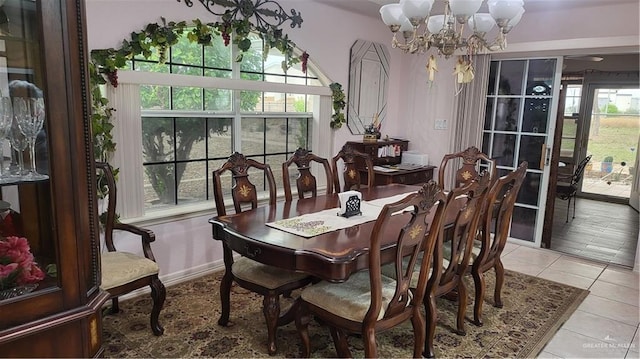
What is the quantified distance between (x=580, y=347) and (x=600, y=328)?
399 mm

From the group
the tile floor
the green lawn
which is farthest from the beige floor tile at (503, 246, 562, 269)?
the green lawn

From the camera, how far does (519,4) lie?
7.82 feet

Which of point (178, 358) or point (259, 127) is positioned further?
point (259, 127)

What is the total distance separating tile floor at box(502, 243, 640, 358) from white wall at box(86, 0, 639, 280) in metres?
1.63

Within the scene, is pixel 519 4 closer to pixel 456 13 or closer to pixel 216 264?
pixel 456 13

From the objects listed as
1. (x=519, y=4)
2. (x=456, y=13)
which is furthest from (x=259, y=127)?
(x=519, y=4)

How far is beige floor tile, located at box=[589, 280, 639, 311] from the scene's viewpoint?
3.38 metres

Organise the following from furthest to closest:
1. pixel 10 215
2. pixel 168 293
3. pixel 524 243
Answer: pixel 524 243 → pixel 168 293 → pixel 10 215

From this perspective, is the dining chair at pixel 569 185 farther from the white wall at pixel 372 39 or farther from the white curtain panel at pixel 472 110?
the white wall at pixel 372 39

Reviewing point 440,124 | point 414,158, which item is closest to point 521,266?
point 414,158

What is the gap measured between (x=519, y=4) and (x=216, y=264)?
2995 millimetres

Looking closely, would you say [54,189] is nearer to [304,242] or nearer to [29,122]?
[29,122]

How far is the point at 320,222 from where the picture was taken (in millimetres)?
2486

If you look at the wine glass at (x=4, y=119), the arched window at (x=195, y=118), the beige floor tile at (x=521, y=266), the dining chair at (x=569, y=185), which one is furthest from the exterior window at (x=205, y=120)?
the dining chair at (x=569, y=185)
